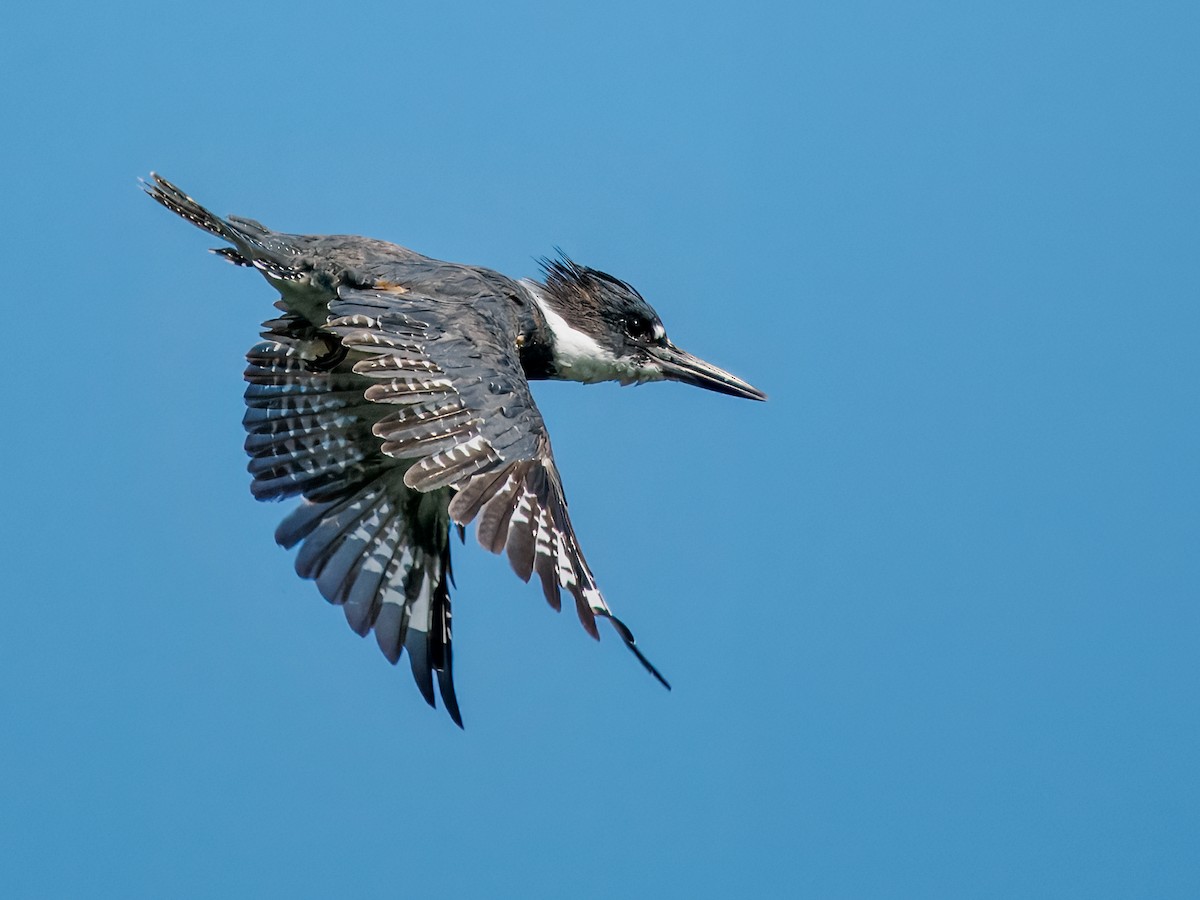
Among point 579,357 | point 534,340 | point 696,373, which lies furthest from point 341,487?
point 696,373

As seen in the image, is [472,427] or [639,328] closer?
[472,427]

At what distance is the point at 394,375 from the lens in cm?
297

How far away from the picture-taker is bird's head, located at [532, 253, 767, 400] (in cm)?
394

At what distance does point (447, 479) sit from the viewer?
283 cm

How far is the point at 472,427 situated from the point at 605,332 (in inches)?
44.6

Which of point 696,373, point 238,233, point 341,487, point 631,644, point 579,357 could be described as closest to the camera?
point 631,644

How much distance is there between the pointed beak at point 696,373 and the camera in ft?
13.3

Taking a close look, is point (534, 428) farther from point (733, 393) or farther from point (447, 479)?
point (733, 393)

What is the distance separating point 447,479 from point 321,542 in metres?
0.89

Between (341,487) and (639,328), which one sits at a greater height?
(639,328)

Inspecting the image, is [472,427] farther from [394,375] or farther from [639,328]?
[639,328]

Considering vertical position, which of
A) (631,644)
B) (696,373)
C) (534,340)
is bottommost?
(631,644)

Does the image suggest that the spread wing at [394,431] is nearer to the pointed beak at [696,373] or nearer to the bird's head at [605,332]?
the bird's head at [605,332]

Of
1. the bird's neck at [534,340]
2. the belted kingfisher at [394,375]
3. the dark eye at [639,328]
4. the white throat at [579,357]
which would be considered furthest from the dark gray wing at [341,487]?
the dark eye at [639,328]
